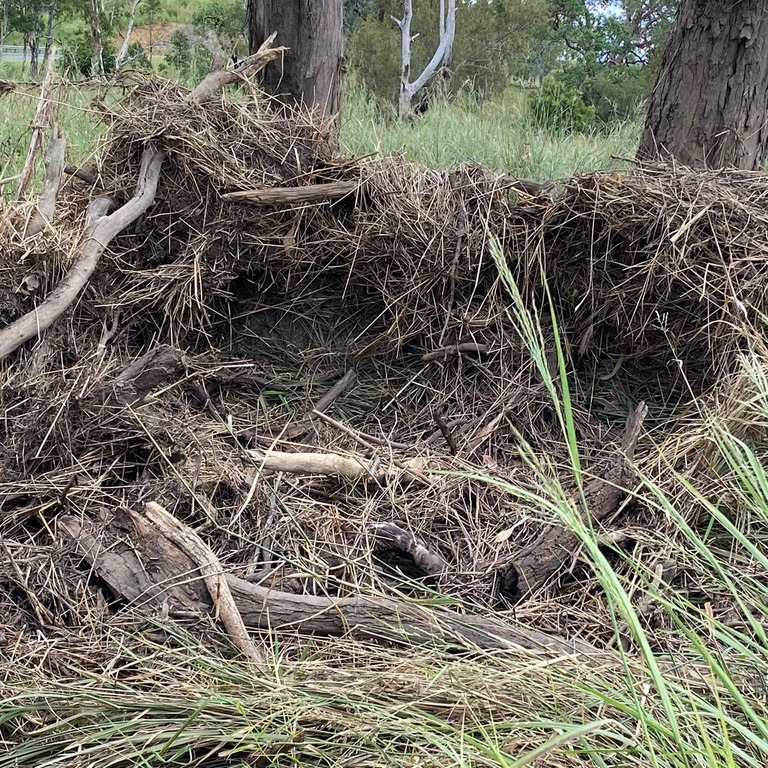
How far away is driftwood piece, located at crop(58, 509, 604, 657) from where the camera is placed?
1691 millimetres

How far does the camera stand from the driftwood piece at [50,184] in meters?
2.58

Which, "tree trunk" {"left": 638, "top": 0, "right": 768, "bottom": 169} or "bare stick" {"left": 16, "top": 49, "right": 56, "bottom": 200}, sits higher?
"tree trunk" {"left": 638, "top": 0, "right": 768, "bottom": 169}

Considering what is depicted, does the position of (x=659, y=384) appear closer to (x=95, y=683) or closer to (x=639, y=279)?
(x=639, y=279)

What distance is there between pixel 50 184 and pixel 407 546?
1.92 meters

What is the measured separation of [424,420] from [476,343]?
38cm

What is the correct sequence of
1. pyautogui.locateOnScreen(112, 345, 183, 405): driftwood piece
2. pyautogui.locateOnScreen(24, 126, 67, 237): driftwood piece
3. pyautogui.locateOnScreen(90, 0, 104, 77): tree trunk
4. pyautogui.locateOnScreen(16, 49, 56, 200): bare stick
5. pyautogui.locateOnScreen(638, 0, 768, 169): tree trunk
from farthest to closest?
1. pyautogui.locateOnScreen(90, 0, 104, 77): tree trunk
2. pyautogui.locateOnScreen(638, 0, 768, 169): tree trunk
3. pyautogui.locateOnScreen(16, 49, 56, 200): bare stick
4. pyautogui.locateOnScreen(24, 126, 67, 237): driftwood piece
5. pyautogui.locateOnScreen(112, 345, 183, 405): driftwood piece

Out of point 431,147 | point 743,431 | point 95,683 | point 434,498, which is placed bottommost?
point 95,683

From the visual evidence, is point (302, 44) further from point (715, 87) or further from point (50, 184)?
point (715, 87)

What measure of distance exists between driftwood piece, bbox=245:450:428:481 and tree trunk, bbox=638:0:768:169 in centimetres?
195

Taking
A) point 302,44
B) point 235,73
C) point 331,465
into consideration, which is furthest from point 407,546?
point 302,44

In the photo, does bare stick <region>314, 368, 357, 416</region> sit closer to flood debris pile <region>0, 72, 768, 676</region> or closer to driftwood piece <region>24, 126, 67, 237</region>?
flood debris pile <region>0, 72, 768, 676</region>

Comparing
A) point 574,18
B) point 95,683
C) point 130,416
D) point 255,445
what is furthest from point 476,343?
point 574,18

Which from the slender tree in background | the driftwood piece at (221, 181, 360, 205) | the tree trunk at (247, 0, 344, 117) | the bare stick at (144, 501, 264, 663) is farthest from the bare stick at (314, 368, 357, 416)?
the slender tree in background

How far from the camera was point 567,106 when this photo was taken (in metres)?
6.39
